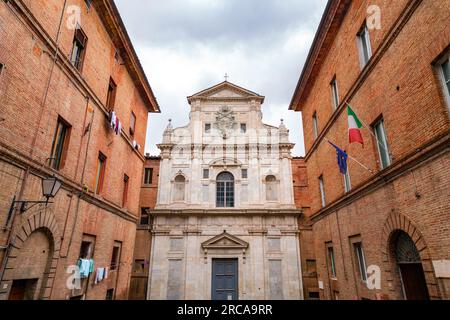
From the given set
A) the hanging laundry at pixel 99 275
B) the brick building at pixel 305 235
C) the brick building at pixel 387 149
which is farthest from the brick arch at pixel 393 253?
the brick building at pixel 305 235

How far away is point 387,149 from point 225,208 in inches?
562

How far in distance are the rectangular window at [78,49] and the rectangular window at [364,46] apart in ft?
32.3

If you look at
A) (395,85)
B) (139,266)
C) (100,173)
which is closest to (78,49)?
(100,173)

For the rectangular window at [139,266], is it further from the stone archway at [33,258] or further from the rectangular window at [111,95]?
the stone archway at [33,258]

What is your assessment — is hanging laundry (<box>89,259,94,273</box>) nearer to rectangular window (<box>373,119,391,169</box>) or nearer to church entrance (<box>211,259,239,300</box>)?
rectangular window (<box>373,119,391,169</box>)

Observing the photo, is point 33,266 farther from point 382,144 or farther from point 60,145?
point 382,144

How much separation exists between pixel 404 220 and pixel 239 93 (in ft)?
64.3

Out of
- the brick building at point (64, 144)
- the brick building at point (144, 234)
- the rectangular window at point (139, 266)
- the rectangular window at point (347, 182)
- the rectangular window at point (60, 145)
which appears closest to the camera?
the brick building at point (64, 144)

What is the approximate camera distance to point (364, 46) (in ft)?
34.0

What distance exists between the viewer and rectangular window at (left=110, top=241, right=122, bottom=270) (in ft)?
44.1

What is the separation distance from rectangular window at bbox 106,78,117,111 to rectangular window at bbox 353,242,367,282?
11.6m

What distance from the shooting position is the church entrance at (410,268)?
7.50 m

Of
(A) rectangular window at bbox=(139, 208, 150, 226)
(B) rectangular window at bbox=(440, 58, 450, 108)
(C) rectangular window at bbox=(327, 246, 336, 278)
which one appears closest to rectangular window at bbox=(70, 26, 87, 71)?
(B) rectangular window at bbox=(440, 58, 450, 108)
